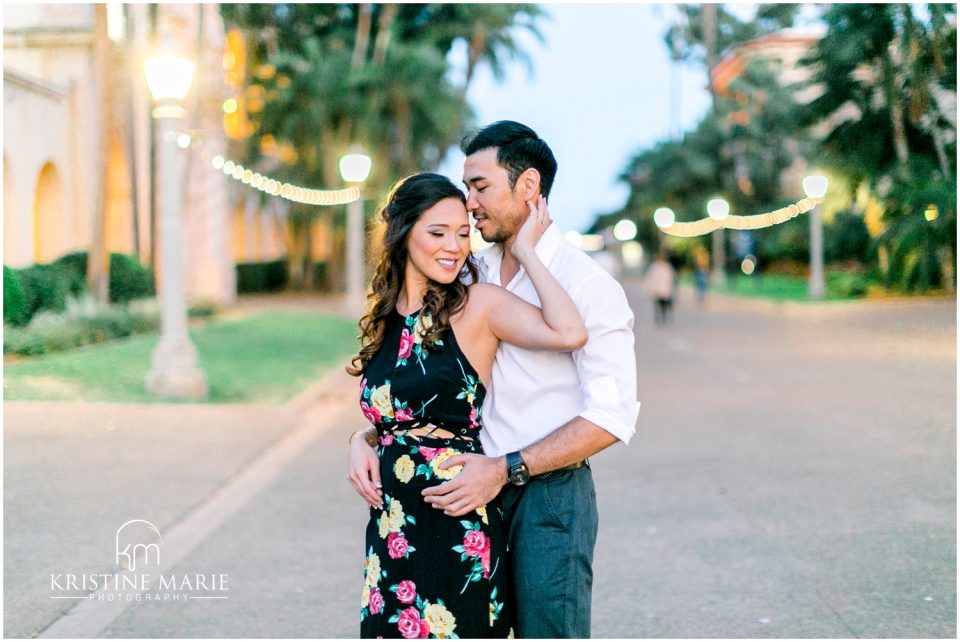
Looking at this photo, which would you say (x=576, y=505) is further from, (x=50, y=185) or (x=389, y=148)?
(x=389, y=148)

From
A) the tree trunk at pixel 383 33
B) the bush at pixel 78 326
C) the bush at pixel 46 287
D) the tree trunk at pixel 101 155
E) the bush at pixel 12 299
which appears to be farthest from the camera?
the tree trunk at pixel 383 33

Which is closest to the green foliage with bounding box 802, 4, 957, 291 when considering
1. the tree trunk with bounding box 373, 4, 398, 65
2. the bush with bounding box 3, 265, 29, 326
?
the bush with bounding box 3, 265, 29, 326

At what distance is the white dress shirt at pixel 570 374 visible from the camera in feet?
9.16

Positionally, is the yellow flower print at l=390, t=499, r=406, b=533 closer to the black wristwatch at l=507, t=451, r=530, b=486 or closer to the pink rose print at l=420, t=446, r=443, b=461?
Answer: the pink rose print at l=420, t=446, r=443, b=461

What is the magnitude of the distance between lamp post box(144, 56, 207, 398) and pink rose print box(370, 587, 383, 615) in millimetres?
9158

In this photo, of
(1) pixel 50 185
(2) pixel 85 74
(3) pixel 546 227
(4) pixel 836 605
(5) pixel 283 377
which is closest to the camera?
(3) pixel 546 227

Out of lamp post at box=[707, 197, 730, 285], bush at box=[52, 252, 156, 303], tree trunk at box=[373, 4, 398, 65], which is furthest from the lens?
lamp post at box=[707, 197, 730, 285]

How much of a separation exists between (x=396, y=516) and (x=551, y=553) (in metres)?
0.42

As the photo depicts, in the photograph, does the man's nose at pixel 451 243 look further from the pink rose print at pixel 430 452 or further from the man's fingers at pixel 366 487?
the man's fingers at pixel 366 487

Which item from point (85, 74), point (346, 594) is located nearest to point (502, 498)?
point (346, 594)

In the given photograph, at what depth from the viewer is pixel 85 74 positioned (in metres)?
12.2

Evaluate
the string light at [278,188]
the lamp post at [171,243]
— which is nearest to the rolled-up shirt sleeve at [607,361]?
the lamp post at [171,243]

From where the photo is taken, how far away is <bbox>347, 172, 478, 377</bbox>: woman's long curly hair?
2.84 m

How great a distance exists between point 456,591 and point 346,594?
2.45 meters
